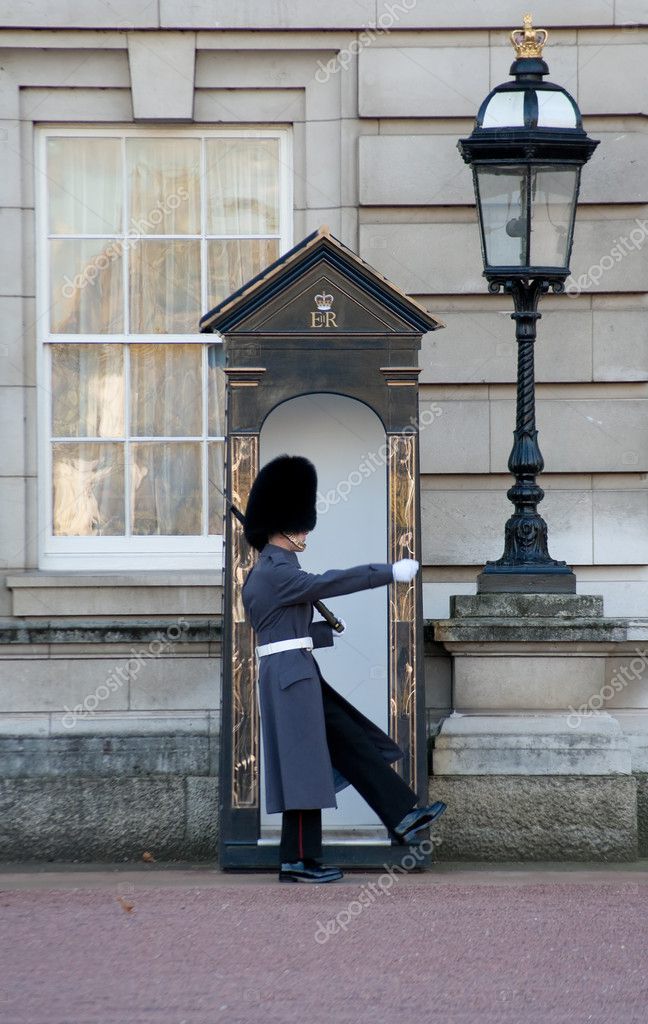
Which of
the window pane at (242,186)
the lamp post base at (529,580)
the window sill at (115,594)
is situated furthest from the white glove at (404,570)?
the window pane at (242,186)

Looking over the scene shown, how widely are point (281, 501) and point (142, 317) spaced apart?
1.95 metres

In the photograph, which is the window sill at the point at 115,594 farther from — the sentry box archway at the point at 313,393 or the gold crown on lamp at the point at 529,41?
the gold crown on lamp at the point at 529,41

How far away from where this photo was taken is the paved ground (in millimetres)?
4707

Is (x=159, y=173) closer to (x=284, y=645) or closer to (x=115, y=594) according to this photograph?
(x=115, y=594)

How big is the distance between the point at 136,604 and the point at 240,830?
150 centimetres

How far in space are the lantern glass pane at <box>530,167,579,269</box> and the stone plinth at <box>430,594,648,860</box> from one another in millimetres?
1457

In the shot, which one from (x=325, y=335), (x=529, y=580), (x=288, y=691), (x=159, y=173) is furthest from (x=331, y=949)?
(x=159, y=173)

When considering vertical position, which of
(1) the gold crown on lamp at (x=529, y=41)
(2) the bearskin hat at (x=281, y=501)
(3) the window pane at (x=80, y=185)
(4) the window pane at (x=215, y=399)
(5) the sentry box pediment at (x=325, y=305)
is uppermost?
(1) the gold crown on lamp at (x=529, y=41)

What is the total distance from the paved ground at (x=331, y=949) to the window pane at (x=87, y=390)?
2260 mm

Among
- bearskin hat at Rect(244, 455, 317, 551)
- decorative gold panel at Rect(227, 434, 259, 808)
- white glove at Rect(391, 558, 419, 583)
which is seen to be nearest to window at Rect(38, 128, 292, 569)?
decorative gold panel at Rect(227, 434, 259, 808)

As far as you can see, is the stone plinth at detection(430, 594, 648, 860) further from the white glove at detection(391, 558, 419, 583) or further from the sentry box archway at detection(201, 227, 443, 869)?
the white glove at detection(391, 558, 419, 583)

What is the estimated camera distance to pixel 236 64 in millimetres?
7758

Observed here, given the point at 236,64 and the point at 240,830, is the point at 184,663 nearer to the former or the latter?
the point at 240,830

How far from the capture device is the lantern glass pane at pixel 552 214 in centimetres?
673
